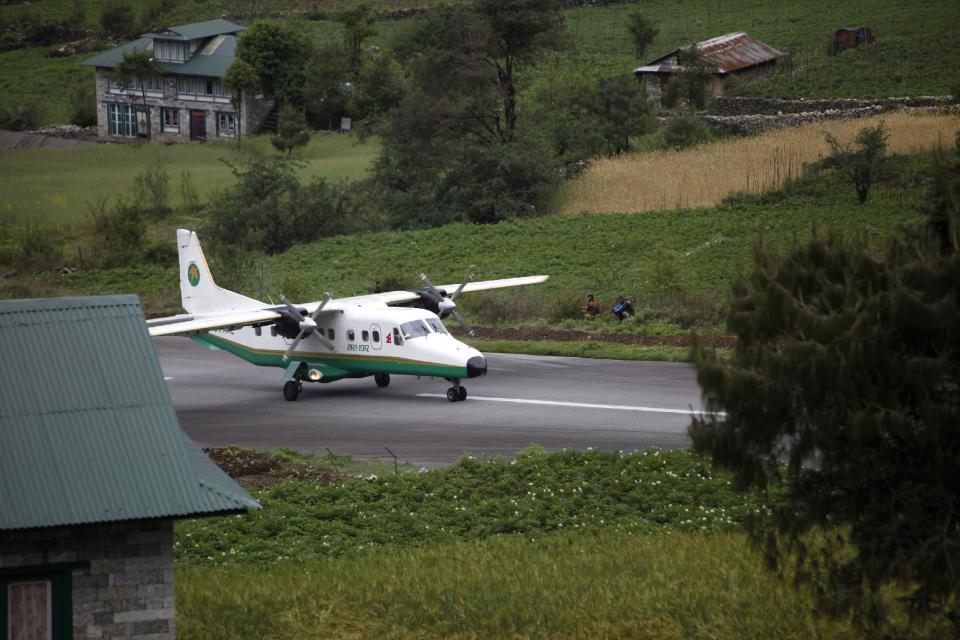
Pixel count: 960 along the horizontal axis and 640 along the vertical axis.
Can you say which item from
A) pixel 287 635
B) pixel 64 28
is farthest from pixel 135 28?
pixel 287 635

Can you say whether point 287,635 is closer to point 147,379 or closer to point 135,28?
point 147,379

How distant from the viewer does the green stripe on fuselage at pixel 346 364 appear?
2942 centimetres

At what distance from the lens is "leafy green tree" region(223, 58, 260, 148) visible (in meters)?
80.7

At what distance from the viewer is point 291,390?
30797 millimetres

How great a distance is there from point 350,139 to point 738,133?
27803mm

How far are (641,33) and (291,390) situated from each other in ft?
191

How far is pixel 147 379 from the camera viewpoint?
48.0ft

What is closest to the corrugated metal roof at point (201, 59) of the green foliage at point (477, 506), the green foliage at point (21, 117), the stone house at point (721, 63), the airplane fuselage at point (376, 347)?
the green foliage at point (21, 117)

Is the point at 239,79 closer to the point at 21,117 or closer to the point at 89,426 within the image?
the point at 21,117

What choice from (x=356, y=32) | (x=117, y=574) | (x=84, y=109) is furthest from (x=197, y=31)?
(x=117, y=574)

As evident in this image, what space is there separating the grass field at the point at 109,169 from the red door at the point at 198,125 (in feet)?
18.3

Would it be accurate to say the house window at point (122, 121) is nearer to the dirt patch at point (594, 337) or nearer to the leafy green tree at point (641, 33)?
the leafy green tree at point (641, 33)

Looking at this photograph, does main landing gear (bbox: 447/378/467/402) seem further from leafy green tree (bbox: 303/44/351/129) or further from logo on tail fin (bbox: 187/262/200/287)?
leafy green tree (bbox: 303/44/351/129)

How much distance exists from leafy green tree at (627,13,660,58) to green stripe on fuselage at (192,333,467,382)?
2215 inches
